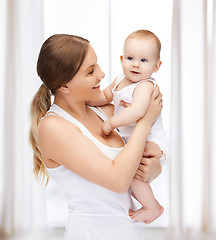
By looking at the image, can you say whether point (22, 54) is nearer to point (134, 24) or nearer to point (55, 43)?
point (134, 24)

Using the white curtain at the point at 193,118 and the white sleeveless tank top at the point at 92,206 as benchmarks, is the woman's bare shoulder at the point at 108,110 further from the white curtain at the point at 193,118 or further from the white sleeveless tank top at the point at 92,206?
the white curtain at the point at 193,118

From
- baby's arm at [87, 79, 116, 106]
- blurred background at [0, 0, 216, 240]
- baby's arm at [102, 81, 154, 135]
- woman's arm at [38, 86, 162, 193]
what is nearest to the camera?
woman's arm at [38, 86, 162, 193]

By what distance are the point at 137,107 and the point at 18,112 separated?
1.99m

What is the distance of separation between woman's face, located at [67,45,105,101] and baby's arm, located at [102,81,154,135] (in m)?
0.12

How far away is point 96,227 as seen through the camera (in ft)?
4.63

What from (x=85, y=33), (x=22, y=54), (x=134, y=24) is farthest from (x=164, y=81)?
(x=22, y=54)

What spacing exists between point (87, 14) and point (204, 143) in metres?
1.43

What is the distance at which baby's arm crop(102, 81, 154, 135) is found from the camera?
135 cm

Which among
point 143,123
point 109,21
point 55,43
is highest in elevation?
point 109,21

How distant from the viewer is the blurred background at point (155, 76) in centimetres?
307

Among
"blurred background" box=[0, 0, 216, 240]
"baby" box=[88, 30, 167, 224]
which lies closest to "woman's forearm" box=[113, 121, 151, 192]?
"baby" box=[88, 30, 167, 224]

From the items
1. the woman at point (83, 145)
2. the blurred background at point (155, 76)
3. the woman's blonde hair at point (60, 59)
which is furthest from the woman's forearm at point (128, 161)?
the blurred background at point (155, 76)

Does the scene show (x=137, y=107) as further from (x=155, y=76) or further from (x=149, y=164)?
(x=155, y=76)

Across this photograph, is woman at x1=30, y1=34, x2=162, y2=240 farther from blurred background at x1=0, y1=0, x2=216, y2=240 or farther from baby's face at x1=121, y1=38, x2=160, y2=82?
blurred background at x1=0, y1=0, x2=216, y2=240
